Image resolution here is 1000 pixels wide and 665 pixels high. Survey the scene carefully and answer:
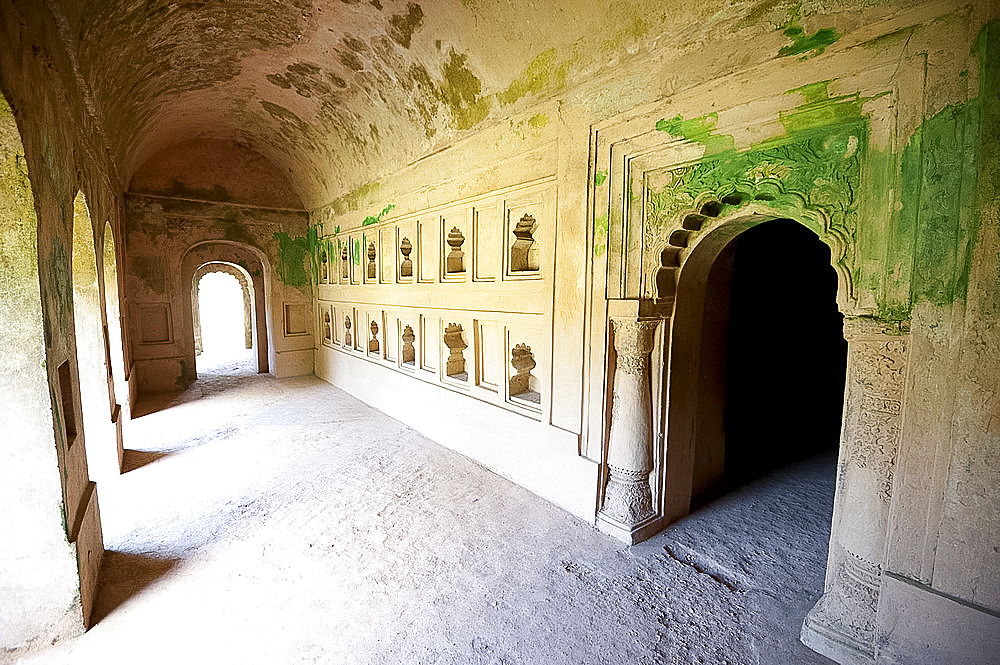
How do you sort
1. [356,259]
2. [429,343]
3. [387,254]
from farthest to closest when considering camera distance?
[356,259]
[387,254]
[429,343]

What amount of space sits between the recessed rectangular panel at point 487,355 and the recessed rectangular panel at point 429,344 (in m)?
0.77

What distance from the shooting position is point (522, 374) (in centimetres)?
515

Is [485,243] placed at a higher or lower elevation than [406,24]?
lower

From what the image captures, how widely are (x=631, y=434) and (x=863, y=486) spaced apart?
5.10 feet

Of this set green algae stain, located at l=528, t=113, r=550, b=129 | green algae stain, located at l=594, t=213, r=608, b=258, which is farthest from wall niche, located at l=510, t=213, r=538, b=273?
green algae stain, located at l=594, t=213, r=608, b=258

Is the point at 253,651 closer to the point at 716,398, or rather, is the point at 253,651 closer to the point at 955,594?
the point at 955,594

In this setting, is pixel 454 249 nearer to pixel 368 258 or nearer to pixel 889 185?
pixel 368 258

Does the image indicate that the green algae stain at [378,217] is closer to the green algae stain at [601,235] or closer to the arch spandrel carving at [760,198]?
the green algae stain at [601,235]

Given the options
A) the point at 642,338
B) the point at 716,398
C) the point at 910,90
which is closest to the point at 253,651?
the point at 642,338

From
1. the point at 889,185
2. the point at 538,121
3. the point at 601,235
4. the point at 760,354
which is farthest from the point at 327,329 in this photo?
the point at 889,185

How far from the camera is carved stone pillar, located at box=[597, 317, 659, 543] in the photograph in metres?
3.71

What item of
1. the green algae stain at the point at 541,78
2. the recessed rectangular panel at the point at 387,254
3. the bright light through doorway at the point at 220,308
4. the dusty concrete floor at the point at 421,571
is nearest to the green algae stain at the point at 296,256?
the recessed rectangular panel at the point at 387,254

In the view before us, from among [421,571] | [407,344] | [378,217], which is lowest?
[421,571]

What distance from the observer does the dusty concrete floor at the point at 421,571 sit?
2.68 meters
